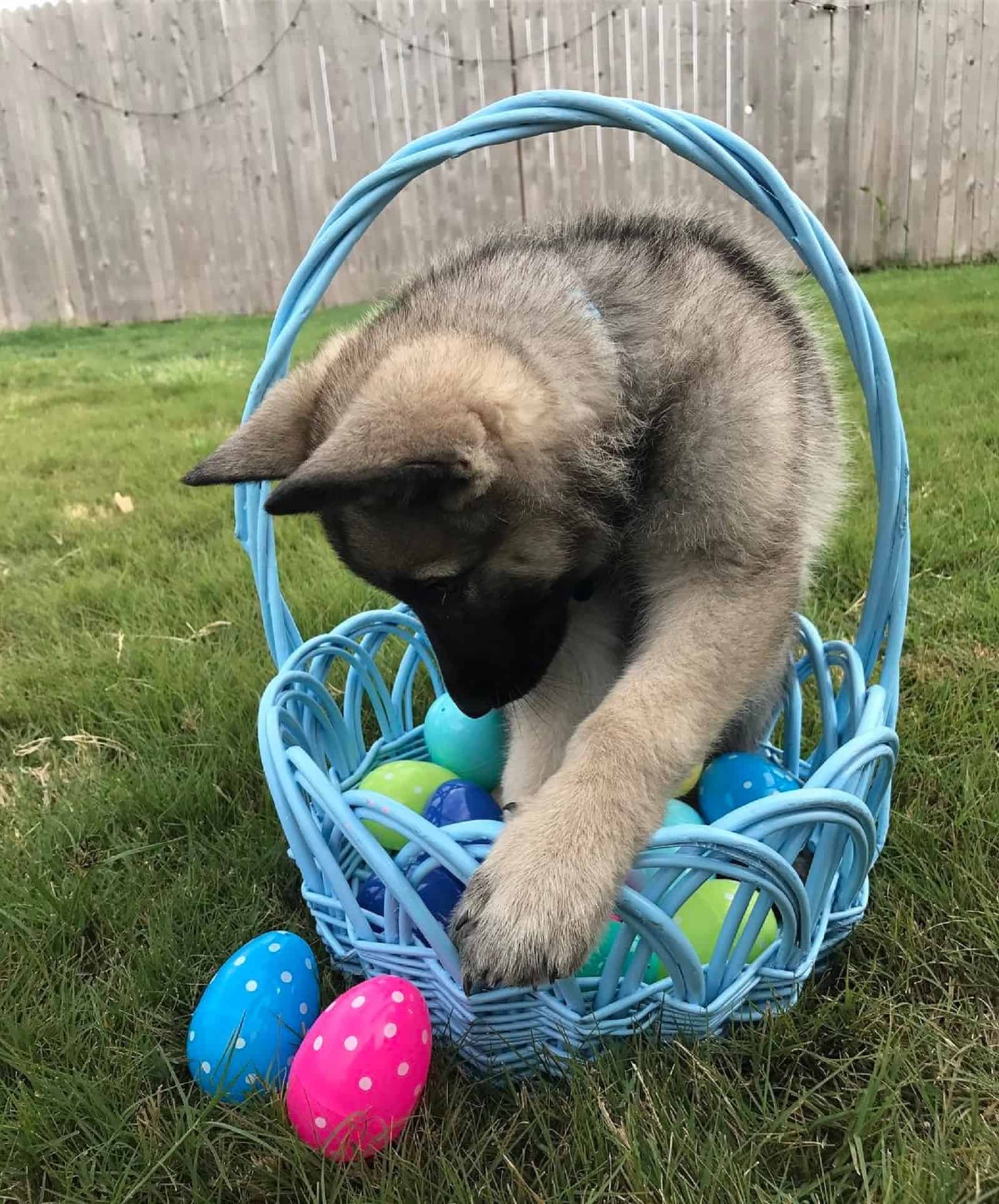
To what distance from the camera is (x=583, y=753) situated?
137cm

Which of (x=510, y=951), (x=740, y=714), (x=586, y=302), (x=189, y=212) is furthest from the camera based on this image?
(x=189, y=212)

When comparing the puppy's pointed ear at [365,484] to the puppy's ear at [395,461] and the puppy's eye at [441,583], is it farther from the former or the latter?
the puppy's eye at [441,583]

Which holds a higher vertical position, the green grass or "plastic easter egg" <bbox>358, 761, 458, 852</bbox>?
"plastic easter egg" <bbox>358, 761, 458, 852</bbox>

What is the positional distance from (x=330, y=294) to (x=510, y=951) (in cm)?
822

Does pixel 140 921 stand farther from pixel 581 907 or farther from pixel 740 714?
pixel 740 714

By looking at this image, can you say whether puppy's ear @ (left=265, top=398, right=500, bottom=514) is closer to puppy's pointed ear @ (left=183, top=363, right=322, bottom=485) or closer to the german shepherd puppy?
the german shepherd puppy

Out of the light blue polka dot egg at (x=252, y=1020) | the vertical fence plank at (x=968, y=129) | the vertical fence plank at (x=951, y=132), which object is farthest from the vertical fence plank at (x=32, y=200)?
the light blue polka dot egg at (x=252, y=1020)

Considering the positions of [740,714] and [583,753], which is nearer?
[583,753]

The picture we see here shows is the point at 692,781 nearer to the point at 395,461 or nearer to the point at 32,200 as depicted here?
the point at 395,461

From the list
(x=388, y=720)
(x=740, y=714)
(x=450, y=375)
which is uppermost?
(x=450, y=375)

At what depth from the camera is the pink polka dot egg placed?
120 centimetres

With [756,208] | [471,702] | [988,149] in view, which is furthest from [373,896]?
[988,149]

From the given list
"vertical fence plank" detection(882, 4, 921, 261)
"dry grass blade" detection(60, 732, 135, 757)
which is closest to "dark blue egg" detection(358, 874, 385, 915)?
"dry grass blade" detection(60, 732, 135, 757)

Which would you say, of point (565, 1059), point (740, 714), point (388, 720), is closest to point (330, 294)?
point (388, 720)
